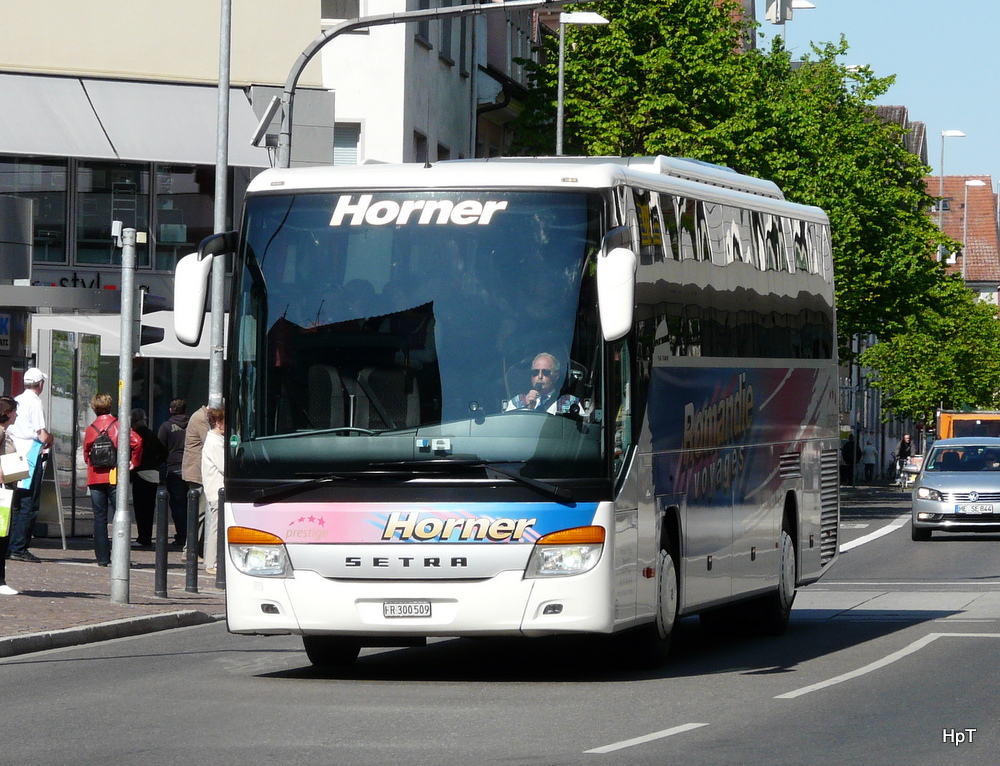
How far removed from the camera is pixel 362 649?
53.6 feet

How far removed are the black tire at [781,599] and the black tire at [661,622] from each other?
10.8 feet

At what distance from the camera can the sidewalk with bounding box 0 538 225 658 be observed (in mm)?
15914

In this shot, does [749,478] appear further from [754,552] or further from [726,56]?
[726,56]

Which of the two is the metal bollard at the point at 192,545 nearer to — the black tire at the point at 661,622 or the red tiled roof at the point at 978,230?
the black tire at the point at 661,622

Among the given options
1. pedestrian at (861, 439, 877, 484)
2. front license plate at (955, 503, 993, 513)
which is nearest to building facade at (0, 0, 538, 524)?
front license plate at (955, 503, 993, 513)

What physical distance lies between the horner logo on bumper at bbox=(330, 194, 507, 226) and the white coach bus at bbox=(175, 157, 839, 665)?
12 mm

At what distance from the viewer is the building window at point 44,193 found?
117 ft

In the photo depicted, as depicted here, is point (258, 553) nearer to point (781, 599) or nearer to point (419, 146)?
point (781, 599)

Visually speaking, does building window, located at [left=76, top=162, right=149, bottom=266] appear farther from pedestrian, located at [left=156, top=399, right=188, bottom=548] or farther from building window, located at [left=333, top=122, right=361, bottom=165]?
pedestrian, located at [left=156, top=399, right=188, bottom=548]

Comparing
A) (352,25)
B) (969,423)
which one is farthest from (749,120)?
(352,25)

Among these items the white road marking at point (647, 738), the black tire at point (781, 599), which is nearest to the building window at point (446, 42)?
the black tire at point (781, 599)

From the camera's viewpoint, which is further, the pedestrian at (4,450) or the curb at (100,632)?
the pedestrian at (4,450)

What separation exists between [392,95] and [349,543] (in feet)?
95.4

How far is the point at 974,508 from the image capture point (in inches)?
1430
